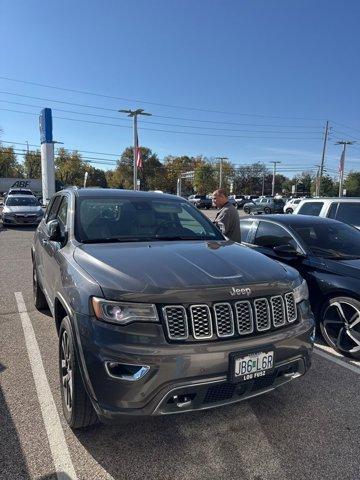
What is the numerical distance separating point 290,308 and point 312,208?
23.2 ft

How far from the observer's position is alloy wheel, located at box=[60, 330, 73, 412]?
9.29 ft

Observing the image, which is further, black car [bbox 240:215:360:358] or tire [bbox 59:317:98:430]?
black car [bbox 240:215:360:358]

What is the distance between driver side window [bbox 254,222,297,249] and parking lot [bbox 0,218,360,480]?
79.1 inches

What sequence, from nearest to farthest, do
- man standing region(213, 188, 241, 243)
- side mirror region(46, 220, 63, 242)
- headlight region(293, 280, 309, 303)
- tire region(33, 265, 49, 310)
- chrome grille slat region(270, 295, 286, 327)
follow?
chrome grille slat region(270, 295, 286, 327) → headlight region(293, 280, 309, 303) → side mirror region(46, 220, 63, 242) → tire region(33, 265, 49, 310) → man standing region(213, 188, 241, 243)

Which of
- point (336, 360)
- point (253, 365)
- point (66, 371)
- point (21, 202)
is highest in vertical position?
point (253, 365)

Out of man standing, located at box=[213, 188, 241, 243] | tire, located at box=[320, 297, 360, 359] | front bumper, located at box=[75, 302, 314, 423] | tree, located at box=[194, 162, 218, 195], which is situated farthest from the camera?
tree, located at box=[194, 162, 218, 195]

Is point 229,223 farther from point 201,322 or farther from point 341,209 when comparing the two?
point 341,209

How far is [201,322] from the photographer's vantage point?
253cm

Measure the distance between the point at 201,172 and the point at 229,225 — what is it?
88.4 metres

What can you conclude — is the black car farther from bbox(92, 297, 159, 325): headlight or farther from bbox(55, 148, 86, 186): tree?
bbox(55, 148, 86, 186): tree

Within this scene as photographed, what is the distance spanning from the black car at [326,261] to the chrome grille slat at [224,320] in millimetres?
2306

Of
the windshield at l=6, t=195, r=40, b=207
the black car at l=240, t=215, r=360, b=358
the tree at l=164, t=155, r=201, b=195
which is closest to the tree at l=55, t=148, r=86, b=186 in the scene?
the tree at l=164, t=155, r=201, b=195

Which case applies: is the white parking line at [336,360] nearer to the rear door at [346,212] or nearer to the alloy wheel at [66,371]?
the alloy wheel at [66,371]

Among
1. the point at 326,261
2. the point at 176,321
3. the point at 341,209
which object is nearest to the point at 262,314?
the point at 176,321
